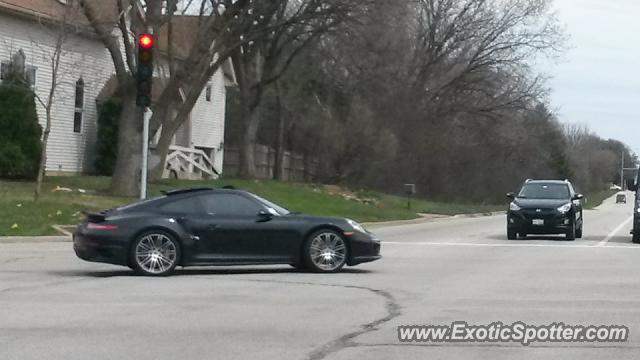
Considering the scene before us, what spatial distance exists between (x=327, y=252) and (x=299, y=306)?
398cm

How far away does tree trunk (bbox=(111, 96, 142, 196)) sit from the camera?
108 feet

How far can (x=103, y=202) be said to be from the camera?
1165 inches

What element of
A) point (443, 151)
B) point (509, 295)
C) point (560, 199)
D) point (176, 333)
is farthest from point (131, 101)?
point (443, 151)

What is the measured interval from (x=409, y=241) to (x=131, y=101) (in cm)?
1131

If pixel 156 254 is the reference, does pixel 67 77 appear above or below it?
above

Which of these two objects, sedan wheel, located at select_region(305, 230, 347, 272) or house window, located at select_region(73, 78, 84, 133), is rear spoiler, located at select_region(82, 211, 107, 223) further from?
house window, located at select_region(73, 78, 84, 133)

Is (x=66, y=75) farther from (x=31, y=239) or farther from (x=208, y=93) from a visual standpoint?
(x=31, y=239)

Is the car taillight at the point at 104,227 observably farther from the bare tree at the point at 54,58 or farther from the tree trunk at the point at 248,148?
the tree trunk at the point at 248,148

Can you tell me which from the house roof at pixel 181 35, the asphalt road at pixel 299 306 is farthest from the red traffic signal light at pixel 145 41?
the house roof at pixel 181 35

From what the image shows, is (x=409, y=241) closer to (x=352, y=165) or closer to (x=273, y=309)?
(x=273, y=309)

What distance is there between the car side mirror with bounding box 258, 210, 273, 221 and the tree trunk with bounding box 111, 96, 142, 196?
1716cm

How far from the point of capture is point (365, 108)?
5725cm

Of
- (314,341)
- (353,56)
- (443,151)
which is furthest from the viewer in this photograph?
(443,151)

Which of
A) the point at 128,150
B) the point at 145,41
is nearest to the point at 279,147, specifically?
the point at 128,150
